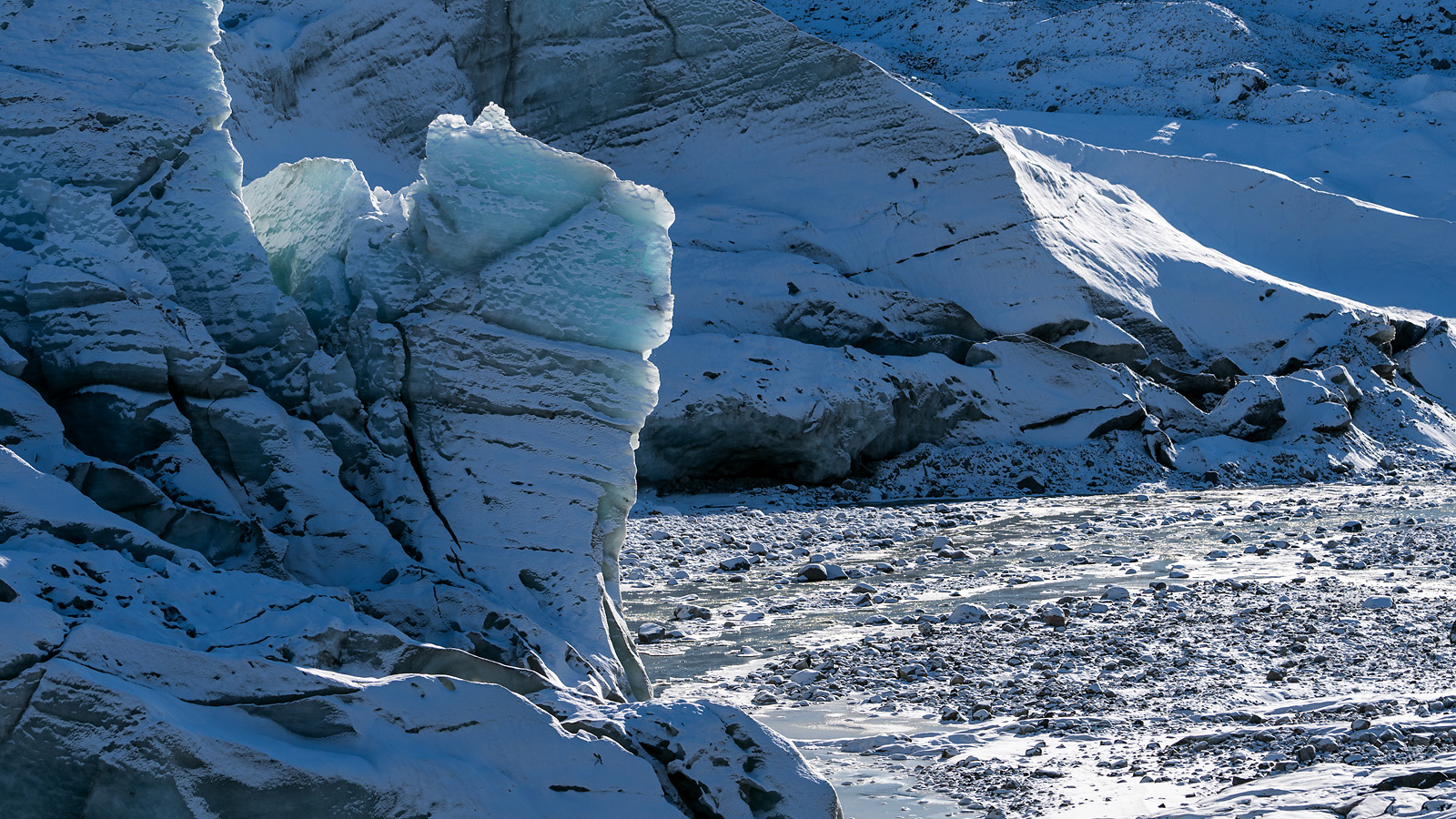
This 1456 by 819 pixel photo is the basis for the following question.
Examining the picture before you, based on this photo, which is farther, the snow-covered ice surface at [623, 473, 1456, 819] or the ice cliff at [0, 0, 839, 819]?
the snow-covered ice surface at [623, 473, 1456, 819]

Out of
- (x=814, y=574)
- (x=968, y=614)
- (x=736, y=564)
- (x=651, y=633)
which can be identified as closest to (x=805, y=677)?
(x=651, y=633)

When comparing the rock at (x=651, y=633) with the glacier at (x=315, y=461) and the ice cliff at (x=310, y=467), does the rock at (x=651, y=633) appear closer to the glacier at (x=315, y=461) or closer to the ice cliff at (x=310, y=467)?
the glacier at (x=315, y=461)

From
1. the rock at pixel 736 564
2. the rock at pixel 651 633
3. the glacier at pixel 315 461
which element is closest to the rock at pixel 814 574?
the rock at pixel 736 564

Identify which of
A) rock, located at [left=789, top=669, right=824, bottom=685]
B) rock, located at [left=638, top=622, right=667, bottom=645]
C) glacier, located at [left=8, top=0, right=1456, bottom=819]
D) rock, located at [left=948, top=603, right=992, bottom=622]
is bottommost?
rock, located at [left=638, top=622, right=667, bottom=645]

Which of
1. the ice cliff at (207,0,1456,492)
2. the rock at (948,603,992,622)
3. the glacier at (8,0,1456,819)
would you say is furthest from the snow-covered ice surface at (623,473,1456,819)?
the ice cliff at (207,0,1456,492)

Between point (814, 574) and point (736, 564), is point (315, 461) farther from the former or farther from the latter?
point (736, 564)

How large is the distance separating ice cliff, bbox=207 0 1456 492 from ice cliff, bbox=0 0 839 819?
6481 mm

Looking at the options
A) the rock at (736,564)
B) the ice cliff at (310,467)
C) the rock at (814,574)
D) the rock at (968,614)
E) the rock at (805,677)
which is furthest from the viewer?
the rock at (736,564)

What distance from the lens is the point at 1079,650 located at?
19.0 feet

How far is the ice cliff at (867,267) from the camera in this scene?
12.6 metres

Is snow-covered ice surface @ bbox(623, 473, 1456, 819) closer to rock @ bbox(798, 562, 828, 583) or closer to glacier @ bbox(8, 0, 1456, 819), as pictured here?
rock @ bbox(798, 562, 828, 583)

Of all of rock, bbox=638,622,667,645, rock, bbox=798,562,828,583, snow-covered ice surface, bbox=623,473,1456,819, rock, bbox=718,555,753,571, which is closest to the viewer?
snow-covered ice surface, bbox=623,473,1456,819

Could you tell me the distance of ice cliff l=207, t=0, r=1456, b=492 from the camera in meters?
12.6

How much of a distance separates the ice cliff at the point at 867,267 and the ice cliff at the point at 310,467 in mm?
6481
